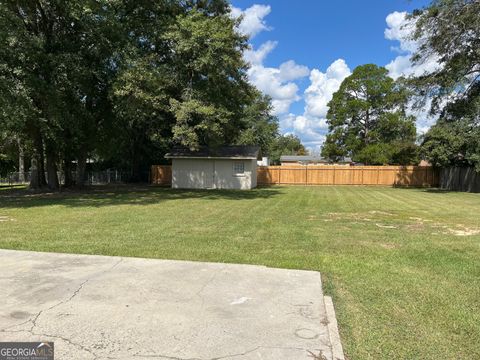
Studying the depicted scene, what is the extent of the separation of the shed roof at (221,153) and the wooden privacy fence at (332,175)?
5909mm

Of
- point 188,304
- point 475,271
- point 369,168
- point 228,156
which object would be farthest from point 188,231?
point 369,168

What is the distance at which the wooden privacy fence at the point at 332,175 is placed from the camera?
34.4 meters

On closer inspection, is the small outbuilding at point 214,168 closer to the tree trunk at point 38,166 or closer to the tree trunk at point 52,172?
the tree trunk at point 52,172

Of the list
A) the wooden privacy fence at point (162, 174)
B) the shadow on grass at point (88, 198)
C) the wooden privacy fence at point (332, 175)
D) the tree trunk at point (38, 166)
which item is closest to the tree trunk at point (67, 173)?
the tree trunk at point (38, 166)

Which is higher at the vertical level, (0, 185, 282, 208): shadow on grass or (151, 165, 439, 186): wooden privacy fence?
(151, 165, 439, 186): wooden privacy fence

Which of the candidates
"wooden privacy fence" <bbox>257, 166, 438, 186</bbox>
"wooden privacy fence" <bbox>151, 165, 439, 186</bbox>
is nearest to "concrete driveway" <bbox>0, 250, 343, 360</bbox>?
"wooden privacy fence" <bbox>151, 165, 439, 186</bbox>

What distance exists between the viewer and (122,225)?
10094 mm

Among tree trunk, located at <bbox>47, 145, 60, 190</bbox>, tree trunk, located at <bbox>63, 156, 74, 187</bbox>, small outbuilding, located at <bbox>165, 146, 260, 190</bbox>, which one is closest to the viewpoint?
tree trunk, located at <bbox>47, 145, 60, 190</bbox>

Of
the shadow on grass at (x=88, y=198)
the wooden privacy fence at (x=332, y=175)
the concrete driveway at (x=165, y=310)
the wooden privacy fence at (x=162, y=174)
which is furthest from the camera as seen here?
the wooden privacy fence at (x=332, y=175)

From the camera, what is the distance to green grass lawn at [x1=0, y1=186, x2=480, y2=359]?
395 centimetres

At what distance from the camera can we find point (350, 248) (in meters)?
7.74

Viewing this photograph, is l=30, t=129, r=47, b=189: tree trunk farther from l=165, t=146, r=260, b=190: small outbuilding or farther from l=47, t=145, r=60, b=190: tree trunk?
l=165, t=146, r=260, b=190: small outbuilding

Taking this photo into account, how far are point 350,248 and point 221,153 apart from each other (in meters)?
20.5

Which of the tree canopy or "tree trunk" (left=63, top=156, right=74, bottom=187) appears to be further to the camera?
"tree trunk" (left=63, top=156, right=74, bottom=187)
